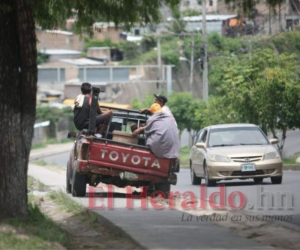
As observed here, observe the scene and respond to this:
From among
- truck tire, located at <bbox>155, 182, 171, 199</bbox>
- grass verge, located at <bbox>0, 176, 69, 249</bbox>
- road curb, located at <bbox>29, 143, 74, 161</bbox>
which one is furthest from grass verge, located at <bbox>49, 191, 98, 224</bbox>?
road curb, located at <bbox>29, 143, 74, 161</bbox>

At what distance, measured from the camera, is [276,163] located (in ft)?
70.5

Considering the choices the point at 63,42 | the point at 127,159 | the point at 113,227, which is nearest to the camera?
the point at 113,227

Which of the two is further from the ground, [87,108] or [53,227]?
[87,108]

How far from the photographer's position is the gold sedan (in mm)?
21391

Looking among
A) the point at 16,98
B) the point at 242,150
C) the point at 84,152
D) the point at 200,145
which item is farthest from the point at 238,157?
the point at 16,98

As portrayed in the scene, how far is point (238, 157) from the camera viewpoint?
21.5 m

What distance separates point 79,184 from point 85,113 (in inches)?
55.2

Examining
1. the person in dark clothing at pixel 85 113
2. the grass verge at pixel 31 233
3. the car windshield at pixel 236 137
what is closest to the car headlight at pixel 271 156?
the car windshield at pixel 236 137

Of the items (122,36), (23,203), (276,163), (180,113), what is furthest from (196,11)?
(23,203)

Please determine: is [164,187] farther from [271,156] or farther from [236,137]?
[236,137]

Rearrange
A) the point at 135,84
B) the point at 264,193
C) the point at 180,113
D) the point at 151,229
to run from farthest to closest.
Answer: the point at 135,84 < the point at 180,113 < the point at 264,193 < the point at 151,229

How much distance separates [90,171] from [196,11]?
197 ft

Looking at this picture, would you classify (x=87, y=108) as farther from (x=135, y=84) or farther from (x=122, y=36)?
(x=122, y=36)

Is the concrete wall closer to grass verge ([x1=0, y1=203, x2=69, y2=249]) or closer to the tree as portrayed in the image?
the tree
